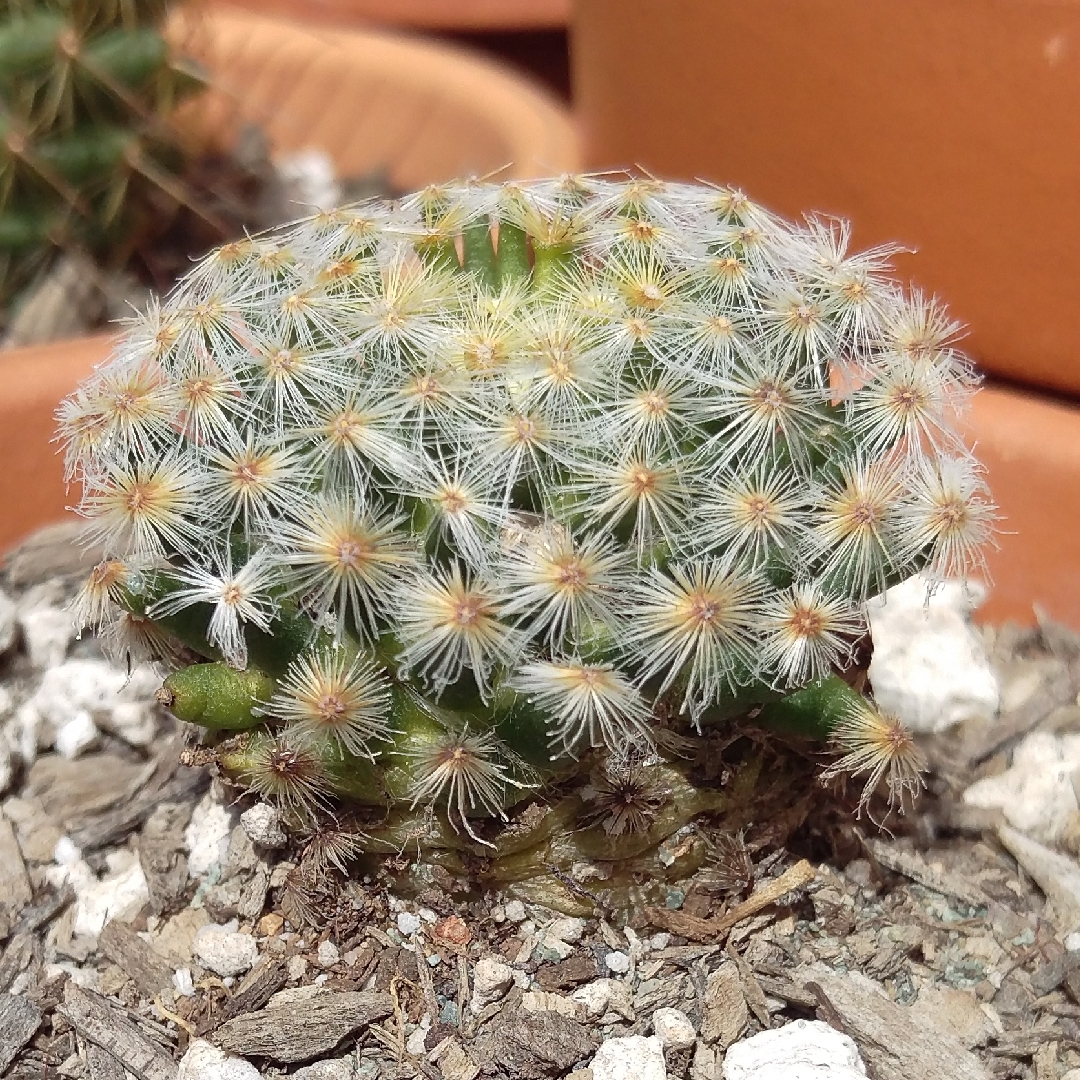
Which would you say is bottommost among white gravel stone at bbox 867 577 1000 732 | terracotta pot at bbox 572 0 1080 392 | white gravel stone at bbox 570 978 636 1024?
white gravel stone at bbox 570 978 636 1024

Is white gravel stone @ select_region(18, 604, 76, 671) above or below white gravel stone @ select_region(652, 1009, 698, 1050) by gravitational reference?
below

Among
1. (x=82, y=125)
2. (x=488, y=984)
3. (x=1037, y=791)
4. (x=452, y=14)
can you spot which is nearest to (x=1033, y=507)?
(x=1037, y=791)

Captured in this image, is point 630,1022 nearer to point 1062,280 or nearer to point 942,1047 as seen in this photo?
point 942,1047

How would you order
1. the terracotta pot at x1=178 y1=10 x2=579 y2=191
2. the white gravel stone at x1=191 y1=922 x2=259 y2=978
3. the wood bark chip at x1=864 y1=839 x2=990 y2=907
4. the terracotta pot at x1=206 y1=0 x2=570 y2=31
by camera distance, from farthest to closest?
the terracotta pot at x1=206 y1=0 x2=570 y2=31, the terracotta pot at x1=178 y1=10 x2=579 y2=191, the wood bark chip at x1=864 y1=839 x2=990 y2=907, the white gravel stone at x1=191 y1=922 x2=259 y2=978

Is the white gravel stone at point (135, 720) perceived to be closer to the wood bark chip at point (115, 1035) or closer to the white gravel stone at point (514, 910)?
the wood bark chip at point (115, 1035)

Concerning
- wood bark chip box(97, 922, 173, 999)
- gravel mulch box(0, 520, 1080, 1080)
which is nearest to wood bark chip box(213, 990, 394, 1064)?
gravel mulch box(0, 520, 1080, 1080)

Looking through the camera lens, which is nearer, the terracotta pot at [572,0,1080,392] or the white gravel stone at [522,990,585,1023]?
the white gravel stone at [522,990,585,1023]

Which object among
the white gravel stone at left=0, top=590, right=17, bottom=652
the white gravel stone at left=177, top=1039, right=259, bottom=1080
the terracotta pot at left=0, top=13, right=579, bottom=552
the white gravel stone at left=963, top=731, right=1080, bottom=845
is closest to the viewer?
the white gravel stone at left=177, top=1039, right=259, bottom=1080

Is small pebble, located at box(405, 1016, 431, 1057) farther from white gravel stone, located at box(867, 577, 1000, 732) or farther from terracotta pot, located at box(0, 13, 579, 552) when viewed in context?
terracotta pot, located at box(0, 13, 579, 552)

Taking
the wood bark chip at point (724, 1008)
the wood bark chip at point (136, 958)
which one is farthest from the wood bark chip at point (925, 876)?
the wood bark chip at point (136, 958)
